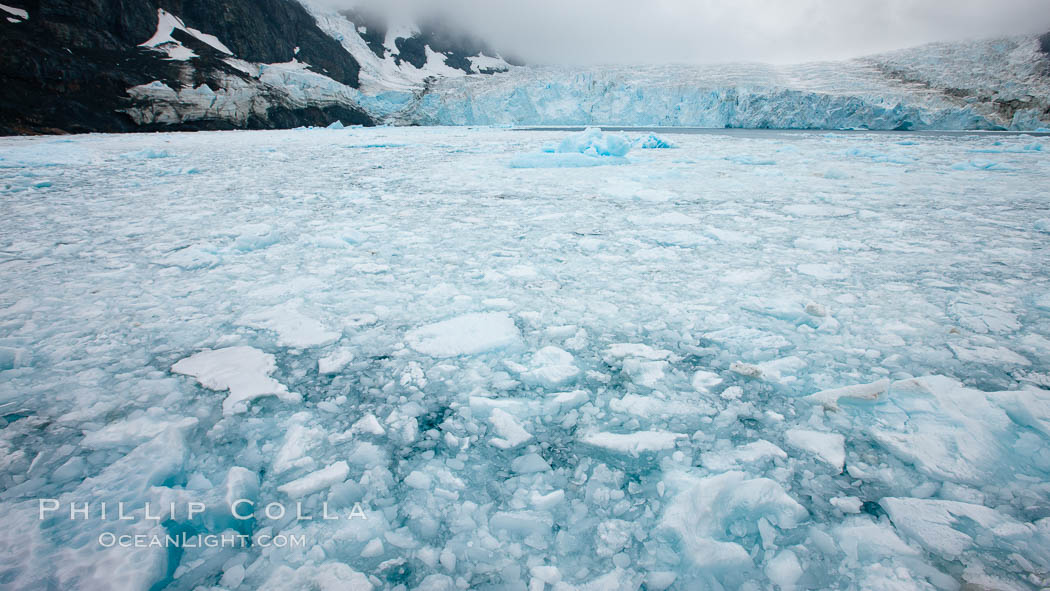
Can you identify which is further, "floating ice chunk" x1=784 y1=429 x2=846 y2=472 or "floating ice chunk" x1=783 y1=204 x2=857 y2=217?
"floating ice chunk" x1=783 y1=204 x2=857 y2=217

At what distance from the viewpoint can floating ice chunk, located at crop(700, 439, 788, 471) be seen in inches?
35.5

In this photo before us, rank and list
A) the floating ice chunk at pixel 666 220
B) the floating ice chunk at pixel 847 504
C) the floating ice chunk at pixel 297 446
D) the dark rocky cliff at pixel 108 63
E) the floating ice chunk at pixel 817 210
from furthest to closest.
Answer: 1. the dark rocky cliff at pixel 108 63
2. the floating ice chunk at pixel 817 210
3. the floating ice chunk at pixel 666 220
4. the floating ice chunk at pixel 297 446
5. the floating ice chunk at pixel 847 504

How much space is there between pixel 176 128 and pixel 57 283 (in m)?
25.2

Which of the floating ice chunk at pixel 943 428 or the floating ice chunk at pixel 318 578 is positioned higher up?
the floating ice chunk at pixel 943 428

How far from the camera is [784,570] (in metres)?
0.70

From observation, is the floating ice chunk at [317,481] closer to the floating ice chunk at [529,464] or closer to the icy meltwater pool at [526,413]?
the icy meltwater pool at [526,413]

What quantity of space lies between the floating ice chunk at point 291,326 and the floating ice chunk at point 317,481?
58 centimetres

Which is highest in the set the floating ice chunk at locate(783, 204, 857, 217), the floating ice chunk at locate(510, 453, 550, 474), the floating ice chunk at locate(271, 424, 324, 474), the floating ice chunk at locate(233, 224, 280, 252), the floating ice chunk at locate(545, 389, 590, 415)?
the floating ice chunk at locate(783, 204, 857, 217)

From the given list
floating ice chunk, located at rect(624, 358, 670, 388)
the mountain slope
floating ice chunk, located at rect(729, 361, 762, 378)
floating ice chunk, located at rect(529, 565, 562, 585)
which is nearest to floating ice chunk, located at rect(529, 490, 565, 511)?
floating ice chunk, located at rect(529, 565, 562, 585)

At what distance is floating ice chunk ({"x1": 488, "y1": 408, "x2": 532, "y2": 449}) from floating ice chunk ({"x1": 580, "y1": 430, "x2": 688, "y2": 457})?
142mm

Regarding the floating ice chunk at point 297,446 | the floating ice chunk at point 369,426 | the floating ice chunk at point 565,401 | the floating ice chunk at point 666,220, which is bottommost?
the floating ice chunk at point 297,446

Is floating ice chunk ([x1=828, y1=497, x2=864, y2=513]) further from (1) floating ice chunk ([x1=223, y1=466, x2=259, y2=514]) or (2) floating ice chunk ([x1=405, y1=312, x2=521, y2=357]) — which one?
(1) floating ice chunk ([x1=223, y1=466, x2=259, y2=514])

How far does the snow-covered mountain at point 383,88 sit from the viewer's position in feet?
60.2

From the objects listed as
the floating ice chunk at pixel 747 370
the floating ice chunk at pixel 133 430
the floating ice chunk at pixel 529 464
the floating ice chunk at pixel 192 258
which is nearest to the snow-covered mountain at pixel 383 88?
the floating ice chunk at pixel 192 258
